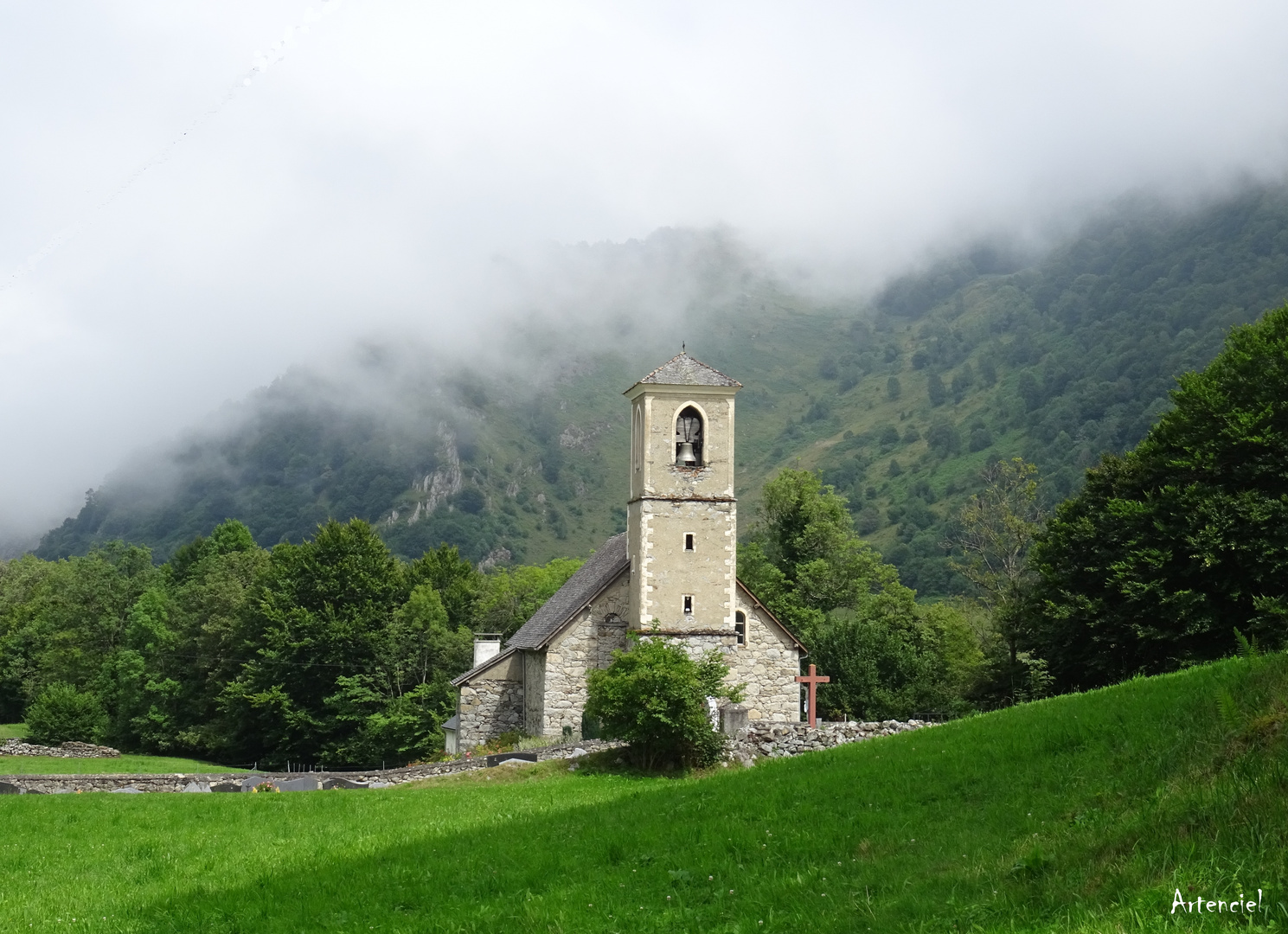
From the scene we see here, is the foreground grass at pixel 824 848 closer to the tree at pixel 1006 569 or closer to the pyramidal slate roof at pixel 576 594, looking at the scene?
the pyramidal slate roof at pixel 576 594

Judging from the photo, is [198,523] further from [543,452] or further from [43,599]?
[43,599]

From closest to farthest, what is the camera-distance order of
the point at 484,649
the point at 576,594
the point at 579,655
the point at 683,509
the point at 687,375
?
the point at 683,509, the point at 687,375, the point at 579,655, the point at 576,594, the point at 484,649

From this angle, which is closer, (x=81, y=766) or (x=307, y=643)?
(x=81, y=766)

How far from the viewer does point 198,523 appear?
158 m

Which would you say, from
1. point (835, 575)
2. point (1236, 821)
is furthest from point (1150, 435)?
point (1236, 821)

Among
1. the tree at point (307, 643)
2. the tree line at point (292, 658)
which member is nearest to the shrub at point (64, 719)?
the tree line at point (292, 658)

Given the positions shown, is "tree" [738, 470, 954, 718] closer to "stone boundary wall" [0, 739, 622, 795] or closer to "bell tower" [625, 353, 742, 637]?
"bell tower" [625, 353, 742, 637]

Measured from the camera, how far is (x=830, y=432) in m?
175

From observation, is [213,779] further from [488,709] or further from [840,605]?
[840,605]

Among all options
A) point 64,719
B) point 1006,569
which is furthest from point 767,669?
point 64,719

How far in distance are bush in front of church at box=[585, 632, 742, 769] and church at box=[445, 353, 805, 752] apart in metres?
8.91

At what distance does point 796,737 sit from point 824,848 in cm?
1754

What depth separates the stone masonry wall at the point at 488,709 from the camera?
145 ft

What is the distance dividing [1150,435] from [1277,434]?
619 centimetres
